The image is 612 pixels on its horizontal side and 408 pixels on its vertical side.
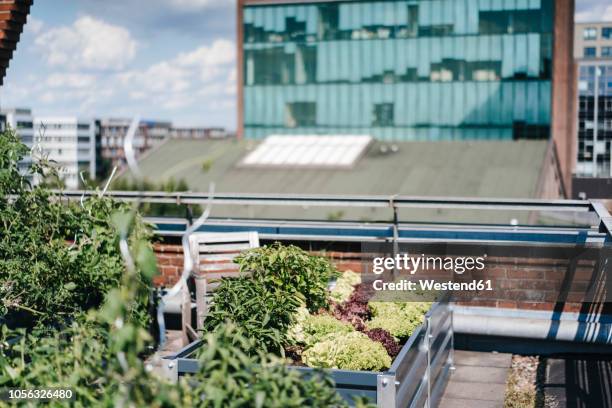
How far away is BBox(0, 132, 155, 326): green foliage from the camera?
5863 mm

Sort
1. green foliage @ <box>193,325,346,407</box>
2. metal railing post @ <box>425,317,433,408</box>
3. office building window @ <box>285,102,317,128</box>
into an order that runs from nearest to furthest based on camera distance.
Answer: green foliage @ <box>193,325,346,407</box>, metal railing post @ <box>425,317,433,408</box>, office building window @ <box>285,102,317,128</box>

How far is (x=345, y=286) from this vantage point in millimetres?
7535

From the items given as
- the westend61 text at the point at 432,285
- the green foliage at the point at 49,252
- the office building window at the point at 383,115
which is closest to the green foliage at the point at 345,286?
the westend61 text at the point at 432,285

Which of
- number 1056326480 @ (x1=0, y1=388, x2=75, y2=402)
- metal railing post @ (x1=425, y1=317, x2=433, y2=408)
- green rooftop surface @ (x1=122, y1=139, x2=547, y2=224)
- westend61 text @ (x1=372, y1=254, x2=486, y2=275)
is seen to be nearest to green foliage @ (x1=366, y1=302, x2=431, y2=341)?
metal railing post @ (x1=425, y1=317, x2=433, y2=408)

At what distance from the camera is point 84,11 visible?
32.0 feet

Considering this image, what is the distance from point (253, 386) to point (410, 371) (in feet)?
7.42

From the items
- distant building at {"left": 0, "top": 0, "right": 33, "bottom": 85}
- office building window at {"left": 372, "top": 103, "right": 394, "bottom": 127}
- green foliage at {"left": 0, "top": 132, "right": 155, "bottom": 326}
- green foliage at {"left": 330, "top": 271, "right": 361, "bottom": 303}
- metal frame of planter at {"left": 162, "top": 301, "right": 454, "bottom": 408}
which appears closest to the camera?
metal frame of planter at {"left": 162, "top": 301, "right": 454, "bottom": 408}

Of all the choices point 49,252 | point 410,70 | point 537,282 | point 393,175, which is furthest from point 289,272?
point 410,70

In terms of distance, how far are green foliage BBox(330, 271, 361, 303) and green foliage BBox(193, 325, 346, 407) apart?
12.4 ft

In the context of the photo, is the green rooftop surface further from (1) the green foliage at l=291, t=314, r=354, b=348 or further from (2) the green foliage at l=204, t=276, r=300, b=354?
(2) the green foliage at l=204, t=276, r=300, b=354

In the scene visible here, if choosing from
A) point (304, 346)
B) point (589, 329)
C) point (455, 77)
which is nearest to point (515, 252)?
point (589, 329)

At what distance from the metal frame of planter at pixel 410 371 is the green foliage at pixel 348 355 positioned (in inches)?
8.8

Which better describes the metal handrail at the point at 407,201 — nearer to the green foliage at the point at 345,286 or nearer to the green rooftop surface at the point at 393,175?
the green foliage at the point at 345,286

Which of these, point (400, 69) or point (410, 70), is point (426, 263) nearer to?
point (410, 70)
